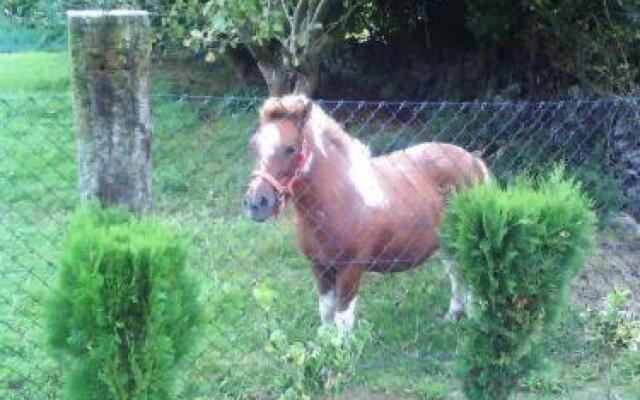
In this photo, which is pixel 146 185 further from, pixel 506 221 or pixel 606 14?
pixel 606 14

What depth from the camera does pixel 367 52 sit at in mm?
12609

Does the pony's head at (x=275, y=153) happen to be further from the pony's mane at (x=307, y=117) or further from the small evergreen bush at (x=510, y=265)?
the small evergreen bush at (x=510, y=265)

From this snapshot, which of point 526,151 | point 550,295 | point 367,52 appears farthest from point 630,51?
point 550,295

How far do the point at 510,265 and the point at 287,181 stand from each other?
52.4 inches

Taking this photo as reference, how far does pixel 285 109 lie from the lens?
4816 millimetres

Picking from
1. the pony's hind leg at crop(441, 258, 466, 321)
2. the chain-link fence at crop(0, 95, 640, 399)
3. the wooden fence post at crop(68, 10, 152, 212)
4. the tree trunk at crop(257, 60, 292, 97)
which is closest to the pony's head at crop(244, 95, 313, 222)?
the chain-link fence at crop(0, 95, 640, 399)

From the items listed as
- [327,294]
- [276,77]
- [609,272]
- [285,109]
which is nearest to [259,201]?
[285,109]

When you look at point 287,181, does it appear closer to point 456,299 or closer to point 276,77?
point 456,299

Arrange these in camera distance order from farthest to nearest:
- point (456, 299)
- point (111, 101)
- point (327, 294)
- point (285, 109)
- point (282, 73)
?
point (282, 73) < point (456, 299) < point (327, 294) < point (285, 109) < point (111, 101)

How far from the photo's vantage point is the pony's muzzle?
468 centimetres

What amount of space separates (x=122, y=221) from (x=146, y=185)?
22 centimetres

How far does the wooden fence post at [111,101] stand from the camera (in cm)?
347

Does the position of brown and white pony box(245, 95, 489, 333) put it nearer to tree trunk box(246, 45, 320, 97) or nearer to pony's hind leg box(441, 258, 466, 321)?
pony's hind leg box(441, 258, 466, 321)

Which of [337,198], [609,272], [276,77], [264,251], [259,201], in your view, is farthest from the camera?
[276,77]
